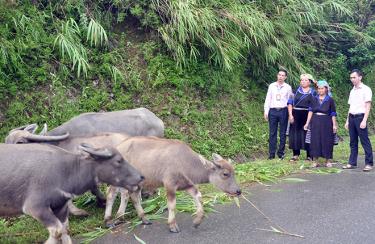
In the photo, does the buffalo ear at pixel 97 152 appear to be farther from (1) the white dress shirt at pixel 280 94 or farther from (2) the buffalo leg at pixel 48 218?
(1) the white dress shirt at pixel 280 94

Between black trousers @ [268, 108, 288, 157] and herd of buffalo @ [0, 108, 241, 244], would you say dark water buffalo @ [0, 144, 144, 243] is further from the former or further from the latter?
black trousers @ [268, 108, 288, 157]

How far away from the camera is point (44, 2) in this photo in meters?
11.2

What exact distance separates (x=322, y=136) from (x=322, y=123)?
275 millimetres

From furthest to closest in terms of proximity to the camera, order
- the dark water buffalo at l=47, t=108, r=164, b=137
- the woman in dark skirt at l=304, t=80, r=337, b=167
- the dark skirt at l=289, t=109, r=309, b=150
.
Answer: the dark skirt at l=289, t=109, r=309, b=150, the woman in dark skirt at l=304, t=80, r=337, b=167, the dark water buffalo at l=47, t=108, r=164, b=137

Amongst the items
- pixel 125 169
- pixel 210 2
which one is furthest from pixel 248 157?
pixel 125 169

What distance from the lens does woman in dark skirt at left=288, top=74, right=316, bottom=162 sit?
10703mm

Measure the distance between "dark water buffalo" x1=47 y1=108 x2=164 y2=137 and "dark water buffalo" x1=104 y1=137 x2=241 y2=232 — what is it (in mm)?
1613

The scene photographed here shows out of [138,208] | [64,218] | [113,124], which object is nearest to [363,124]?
[113,124]

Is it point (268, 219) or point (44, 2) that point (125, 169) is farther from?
point (44, 2)

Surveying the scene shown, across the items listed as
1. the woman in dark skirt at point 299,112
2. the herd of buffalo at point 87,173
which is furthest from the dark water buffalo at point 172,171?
the woman in dark skirt at point 299,112

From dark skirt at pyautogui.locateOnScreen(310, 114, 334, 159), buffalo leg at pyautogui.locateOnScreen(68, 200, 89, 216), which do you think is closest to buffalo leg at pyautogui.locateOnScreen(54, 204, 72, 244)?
buffalo leg at pyautogui.locateOnScreen(68, 200, 89, 216)

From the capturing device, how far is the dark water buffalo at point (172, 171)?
6.20 m

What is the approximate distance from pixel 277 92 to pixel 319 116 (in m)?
1.13

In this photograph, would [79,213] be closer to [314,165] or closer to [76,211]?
[76,211]
